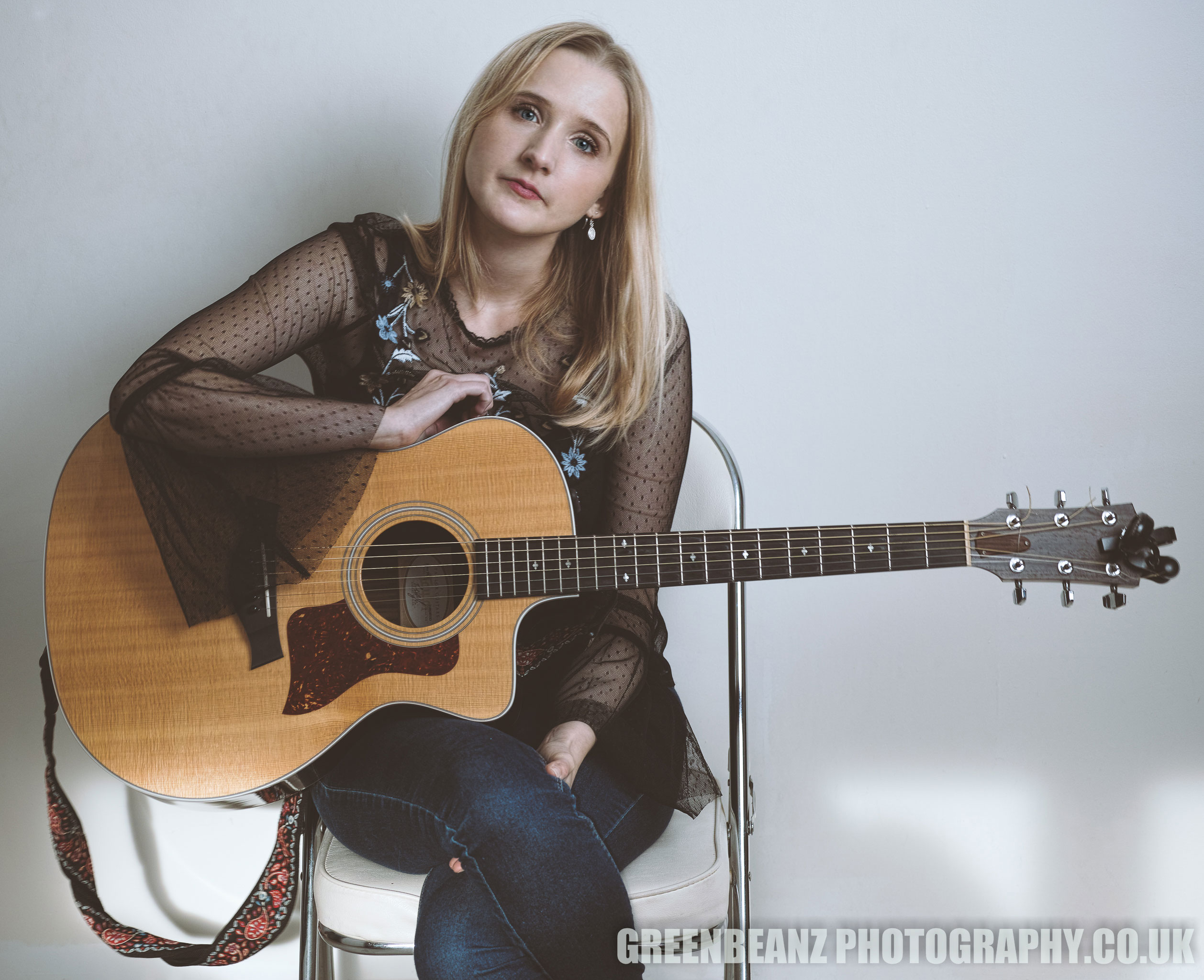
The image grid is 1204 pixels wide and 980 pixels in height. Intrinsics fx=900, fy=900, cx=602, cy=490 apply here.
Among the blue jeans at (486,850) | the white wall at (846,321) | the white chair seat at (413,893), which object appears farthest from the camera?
the white wall at (846,321)

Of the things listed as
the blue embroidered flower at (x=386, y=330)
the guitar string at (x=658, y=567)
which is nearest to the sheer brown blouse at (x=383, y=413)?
the blue embroidered flower at (x=386, y=330)

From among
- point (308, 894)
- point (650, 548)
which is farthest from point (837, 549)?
point (308, 894)

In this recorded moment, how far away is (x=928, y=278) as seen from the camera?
1.64m

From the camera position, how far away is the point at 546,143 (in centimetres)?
123

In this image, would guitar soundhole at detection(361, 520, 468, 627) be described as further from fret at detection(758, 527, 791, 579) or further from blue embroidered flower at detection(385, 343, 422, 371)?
fret at detection(758, 527, 791, 579)

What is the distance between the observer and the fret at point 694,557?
1.17 m

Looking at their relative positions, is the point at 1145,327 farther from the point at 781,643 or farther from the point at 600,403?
the point at 600,403

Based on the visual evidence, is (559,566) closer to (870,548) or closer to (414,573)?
(414,573)

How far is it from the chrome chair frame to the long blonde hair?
0.88 ft

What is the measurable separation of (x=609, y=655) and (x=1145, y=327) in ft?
3.80

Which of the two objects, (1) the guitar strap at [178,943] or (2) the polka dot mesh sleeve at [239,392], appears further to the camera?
(1) the guitar strap at [178,943]

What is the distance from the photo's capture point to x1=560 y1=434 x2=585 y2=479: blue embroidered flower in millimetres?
1325

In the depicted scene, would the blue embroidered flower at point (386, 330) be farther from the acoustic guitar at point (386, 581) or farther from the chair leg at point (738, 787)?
the chair leg at point (738, 787)

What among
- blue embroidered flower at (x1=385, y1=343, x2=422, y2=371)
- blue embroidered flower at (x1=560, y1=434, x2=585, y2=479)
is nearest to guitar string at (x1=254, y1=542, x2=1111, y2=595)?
blue embroidered flower at (x1=560, y1=434, x2=585, y2=479)
